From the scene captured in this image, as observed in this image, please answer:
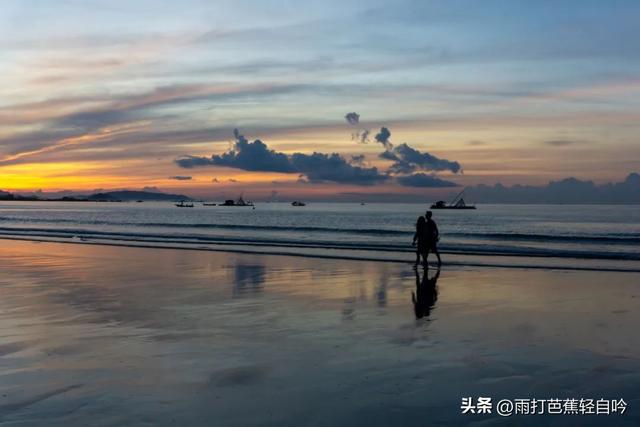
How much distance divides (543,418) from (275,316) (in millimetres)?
6751

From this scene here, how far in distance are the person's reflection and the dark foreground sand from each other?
0.16 meters

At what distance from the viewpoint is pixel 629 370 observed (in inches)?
337

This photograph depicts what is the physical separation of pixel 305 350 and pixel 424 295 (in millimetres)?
6684

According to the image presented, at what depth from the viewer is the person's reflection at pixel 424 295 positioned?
528 inches

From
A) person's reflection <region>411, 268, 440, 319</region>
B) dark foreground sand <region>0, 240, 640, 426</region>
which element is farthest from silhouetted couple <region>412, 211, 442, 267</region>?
dark foreground sand <region>0, 240, 640, 426</region>

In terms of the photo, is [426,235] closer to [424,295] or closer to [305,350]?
[424,295]

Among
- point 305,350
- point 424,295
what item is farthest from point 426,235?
point 305,350

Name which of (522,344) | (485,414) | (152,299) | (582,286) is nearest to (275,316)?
(152,299)

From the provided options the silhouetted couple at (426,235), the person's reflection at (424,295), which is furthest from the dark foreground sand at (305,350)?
the silhouetted couple at (426,235)

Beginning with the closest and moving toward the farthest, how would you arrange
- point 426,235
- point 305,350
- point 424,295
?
point 305,350, point 424,295, point 426,235

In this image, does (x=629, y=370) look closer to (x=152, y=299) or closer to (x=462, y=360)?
(x=462, y=360)

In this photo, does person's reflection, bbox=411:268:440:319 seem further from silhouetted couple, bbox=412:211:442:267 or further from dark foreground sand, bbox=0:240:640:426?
silhouetted couple, bbox=412:211:442:267

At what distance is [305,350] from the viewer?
31.6ft

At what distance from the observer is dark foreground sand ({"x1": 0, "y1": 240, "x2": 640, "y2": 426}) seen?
6949 mm
